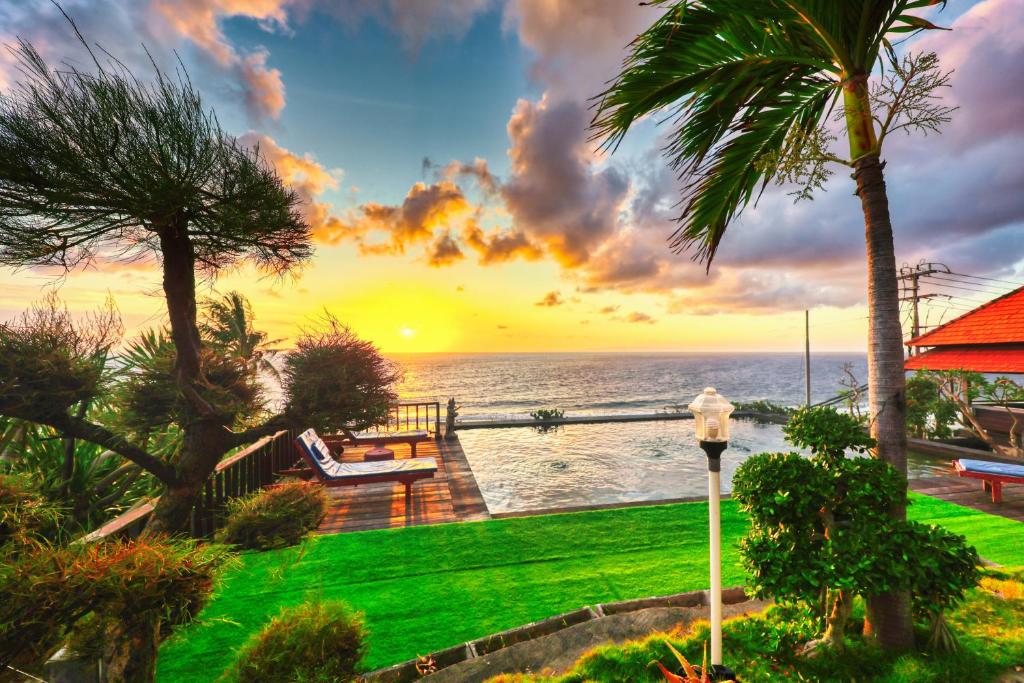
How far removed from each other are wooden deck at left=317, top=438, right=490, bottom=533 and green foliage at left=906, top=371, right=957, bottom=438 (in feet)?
36.1

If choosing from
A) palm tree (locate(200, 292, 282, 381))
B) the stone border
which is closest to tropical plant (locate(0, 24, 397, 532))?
the stone border

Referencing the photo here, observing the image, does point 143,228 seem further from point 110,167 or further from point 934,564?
point 934,564

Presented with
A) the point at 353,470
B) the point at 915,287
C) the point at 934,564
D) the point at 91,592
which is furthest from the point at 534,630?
the point at 915,287

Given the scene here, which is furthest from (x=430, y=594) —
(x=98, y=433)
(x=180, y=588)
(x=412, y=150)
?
(x=412, y=150)

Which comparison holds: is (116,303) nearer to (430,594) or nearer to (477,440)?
(430,594)

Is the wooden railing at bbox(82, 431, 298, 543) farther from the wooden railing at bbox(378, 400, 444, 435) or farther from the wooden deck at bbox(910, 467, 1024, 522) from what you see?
the wooden deck at bbox(910, 467, 1024, 522)

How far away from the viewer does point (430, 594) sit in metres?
3.62

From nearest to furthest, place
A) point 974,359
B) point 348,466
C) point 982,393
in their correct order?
point 348,466 → point 982,393 → point 974,359

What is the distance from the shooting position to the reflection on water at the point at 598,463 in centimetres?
679

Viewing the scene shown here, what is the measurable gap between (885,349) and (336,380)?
5.70 metres

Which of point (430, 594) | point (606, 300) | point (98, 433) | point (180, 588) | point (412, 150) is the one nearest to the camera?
point (180, 588)

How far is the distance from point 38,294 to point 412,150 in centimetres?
900

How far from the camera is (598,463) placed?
30.2ft

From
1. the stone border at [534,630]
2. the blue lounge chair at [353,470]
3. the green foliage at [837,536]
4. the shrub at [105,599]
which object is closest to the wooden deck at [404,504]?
the blue lounge chair at [353,470]
